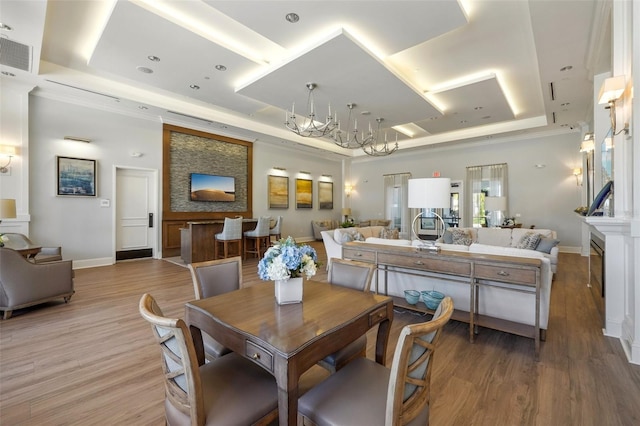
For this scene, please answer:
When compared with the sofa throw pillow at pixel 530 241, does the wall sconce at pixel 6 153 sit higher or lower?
higher

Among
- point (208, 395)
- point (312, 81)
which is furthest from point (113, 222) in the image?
point (208, 395)

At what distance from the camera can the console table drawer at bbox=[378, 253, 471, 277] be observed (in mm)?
2725

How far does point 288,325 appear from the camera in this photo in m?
1.28

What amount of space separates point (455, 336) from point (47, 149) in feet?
24.0

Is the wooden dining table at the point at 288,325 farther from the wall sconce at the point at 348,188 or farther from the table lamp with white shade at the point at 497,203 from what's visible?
the wall sconce at the point at 348,188

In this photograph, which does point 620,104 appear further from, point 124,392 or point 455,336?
point 124,392

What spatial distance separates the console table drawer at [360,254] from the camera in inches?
136

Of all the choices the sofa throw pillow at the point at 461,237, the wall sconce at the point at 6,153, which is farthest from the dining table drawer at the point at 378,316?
the wall sconce at the point at 6,153

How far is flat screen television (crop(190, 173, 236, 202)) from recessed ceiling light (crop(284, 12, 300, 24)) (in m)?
5.13

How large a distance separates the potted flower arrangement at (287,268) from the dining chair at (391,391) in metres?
0.47

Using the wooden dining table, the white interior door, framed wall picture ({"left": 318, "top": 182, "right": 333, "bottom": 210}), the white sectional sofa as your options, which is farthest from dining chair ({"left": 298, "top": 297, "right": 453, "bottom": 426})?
framed wall picture ({"left": 318, "top": 182, "right": 333, "bottom": 210})

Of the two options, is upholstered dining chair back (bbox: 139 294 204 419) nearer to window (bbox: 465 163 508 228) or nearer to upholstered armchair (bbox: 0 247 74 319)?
upholstered armchair (bbox: 0 247 74 319)

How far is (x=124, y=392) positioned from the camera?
193 cm

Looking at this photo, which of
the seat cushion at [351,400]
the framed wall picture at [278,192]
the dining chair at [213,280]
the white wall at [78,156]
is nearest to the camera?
the seat cushion at [351,400]
